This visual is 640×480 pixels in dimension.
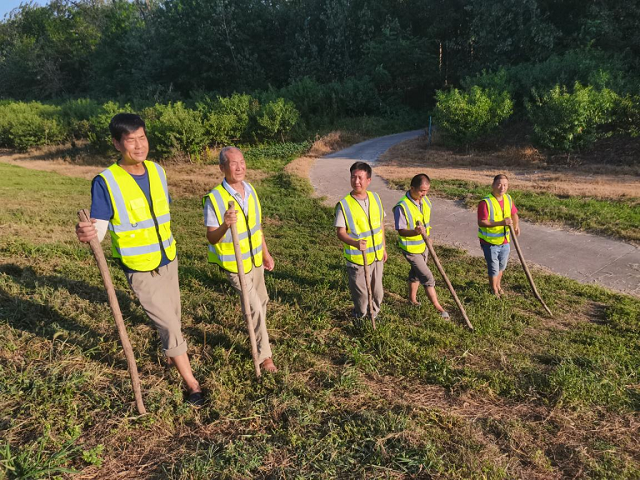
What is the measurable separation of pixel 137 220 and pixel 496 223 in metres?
4.07

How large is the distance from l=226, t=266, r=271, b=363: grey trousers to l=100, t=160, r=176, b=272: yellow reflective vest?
25.5 inches

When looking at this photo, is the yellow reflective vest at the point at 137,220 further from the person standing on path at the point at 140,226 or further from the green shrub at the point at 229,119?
the green shrub at the point at 229,119

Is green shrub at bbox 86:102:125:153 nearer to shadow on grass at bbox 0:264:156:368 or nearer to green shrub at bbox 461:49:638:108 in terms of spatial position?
green shrub at bbox 461:49:638:108

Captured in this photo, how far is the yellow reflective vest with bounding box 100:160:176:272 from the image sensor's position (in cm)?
293

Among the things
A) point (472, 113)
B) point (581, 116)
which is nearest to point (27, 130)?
point (472, 113)

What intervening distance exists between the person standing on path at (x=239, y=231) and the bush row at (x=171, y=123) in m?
16.6

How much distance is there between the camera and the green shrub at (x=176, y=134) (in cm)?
1861

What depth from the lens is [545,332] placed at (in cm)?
448

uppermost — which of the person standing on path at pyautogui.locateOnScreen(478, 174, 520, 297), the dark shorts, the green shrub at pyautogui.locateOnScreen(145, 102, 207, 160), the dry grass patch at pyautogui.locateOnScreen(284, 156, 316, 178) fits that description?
the green shrub at pyautogui.locateOnScreen(145, 102, 207, 160)

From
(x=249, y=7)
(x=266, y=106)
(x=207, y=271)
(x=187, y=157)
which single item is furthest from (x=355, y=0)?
(x=207, y=271)

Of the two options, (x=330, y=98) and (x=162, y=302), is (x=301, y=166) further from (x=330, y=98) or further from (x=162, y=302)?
Answer: (x=330, y=98)

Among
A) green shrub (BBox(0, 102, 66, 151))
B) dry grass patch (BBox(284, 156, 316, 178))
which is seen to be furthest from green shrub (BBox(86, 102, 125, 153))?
dry grass patch (BBox(284, 156, 316, 178))

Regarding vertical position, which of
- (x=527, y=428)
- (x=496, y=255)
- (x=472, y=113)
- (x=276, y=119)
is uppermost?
(x=276, y=119)

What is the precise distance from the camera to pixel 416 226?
4516 mm
